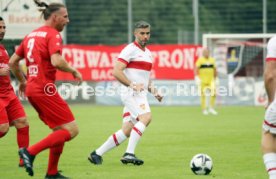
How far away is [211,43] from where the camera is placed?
31.8 m

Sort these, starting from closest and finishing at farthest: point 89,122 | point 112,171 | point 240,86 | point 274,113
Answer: point 274,113 < point 112,171 < point 89,122 < point 240,86

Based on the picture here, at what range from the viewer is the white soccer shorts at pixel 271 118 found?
7910 mm

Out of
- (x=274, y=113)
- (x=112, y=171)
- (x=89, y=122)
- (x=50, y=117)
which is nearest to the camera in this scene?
(x=274, y=113)

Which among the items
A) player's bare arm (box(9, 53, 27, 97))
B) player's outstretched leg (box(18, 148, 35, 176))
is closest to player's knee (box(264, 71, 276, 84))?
player's outstretched leg (box(18, 148, 35, 176))

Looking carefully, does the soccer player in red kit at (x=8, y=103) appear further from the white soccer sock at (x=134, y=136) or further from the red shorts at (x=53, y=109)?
the red shorts at (x=53, y=109)

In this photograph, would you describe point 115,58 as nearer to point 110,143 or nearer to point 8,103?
point 110,143

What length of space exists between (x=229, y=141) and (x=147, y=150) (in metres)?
2.44

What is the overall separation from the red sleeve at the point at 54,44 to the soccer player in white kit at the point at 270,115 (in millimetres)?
2649

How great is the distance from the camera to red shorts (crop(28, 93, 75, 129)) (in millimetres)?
9227

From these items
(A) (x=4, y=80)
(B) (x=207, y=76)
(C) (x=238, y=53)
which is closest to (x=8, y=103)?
(A) (x=4, y=80)

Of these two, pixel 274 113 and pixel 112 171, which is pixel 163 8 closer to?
pixel 112 171

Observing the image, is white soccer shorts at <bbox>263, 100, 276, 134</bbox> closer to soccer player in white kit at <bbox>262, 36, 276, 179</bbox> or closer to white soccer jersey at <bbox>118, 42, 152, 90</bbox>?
soccer player in white kit at <bbox>262, 36, 276, 179</bbox>

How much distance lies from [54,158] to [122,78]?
8.20 ft

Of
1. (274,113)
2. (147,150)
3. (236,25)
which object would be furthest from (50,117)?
(236,25)
